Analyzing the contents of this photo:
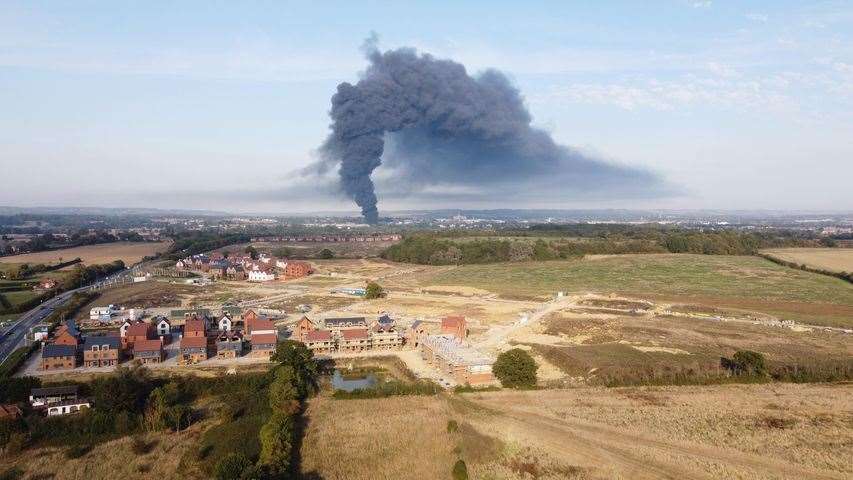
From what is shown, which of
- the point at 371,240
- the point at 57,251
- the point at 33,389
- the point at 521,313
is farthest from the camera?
the point at 371,240

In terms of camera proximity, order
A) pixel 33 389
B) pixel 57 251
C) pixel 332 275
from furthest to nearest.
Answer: pixel 57 251 → pixel 332 275 → pixel 33 389

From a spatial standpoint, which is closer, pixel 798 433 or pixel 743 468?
pixel 743 468

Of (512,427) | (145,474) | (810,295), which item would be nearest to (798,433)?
(512,427)

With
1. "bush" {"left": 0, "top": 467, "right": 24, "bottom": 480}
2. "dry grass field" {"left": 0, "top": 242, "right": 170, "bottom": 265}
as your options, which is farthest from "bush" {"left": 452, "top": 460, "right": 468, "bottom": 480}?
"dry grass field" {"left": 0, "top": 242, "right": 170, "bottom": 265}

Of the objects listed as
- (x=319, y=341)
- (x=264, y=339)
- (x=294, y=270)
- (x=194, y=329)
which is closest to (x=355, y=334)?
(x=319, y=341)

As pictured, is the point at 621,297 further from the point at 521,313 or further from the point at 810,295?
the point at 810,295

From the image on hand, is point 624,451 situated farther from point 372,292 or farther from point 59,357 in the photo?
point 372,292
